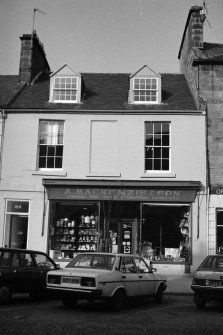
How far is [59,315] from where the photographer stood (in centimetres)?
Result: 927

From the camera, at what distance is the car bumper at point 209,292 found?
10.6m

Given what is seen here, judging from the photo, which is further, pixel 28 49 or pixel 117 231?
pixel 28 49

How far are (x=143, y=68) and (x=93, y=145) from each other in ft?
14.9

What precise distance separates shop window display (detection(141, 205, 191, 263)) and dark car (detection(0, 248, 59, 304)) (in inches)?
→ 288

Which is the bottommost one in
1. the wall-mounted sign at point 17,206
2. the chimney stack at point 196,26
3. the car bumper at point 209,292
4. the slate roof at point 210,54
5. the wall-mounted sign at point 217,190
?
the car bumper at point 209,292

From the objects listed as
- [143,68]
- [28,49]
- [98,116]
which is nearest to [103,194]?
[98,116]

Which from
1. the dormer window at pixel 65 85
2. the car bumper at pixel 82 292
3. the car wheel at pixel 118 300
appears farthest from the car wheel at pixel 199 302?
the dormer window at pixel 65 85

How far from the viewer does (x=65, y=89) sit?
67.5 ft

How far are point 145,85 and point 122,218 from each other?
20.7ft

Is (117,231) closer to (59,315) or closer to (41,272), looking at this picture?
(41,272)

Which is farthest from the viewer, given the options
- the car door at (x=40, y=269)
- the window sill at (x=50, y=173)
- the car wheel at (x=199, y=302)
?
the window sill at (x=50, y=173)

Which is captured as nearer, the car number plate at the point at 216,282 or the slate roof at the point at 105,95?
the car number plate at the point at 216,282

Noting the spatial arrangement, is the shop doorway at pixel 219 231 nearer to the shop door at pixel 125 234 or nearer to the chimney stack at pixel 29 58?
the shop door at pixel 125 234

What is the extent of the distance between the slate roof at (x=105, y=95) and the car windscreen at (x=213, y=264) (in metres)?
9.37
